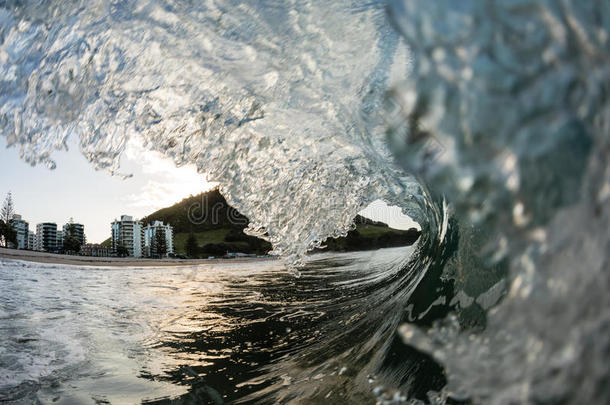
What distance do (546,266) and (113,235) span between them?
12434 centimetres

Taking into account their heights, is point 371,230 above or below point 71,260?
above

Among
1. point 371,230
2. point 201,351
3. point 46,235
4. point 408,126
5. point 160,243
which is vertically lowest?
point 160,243

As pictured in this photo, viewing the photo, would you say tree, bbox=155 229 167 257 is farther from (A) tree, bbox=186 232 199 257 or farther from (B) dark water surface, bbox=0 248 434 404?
(B) dark water surface, bbox=0 248 434 404

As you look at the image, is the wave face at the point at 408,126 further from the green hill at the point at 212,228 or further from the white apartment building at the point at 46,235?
the white apartment building at the point at 46,235

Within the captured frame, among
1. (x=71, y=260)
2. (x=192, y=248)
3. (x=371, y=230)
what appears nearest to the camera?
(x=371, y=230)

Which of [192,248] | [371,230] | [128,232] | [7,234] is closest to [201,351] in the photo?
[371,230]

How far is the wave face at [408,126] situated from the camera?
752mm

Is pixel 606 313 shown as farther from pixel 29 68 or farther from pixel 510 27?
pixel 29 68

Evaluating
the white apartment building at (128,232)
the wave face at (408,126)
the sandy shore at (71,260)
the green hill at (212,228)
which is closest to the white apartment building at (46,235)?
the white apartment building at (128,232)

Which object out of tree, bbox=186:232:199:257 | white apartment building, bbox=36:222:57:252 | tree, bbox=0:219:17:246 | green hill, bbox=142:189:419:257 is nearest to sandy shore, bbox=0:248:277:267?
green hill, bbox=142:189:419:257

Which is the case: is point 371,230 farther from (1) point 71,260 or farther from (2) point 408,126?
(1) point 71,260

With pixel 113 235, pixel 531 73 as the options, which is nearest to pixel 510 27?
pixel 531 73

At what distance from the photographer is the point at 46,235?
118812 mm

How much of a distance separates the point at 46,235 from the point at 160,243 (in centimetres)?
7067
